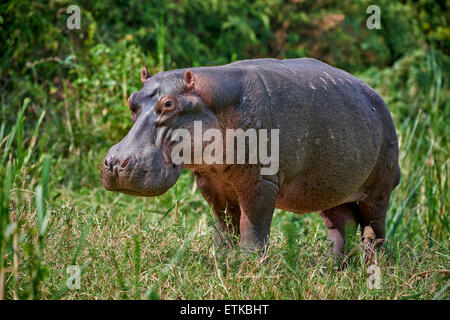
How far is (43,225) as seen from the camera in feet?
7.53

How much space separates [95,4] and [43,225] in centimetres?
482

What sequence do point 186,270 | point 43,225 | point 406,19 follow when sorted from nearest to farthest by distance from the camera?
point 43,225, point 186,270, point 406,19

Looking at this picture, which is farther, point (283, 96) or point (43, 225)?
point (283, 96)

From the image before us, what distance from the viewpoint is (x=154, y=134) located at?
2.73 metres

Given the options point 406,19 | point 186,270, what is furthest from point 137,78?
point 406,19

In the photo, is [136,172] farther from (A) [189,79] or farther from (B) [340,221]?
(B) [340,221]

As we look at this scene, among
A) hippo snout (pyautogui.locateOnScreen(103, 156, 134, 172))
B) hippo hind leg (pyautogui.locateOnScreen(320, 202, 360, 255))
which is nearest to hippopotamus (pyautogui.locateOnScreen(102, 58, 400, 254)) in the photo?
hippo snout (pyautogui.locateOnScreen(103, 156, 134, 172))

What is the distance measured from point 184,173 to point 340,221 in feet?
7.64

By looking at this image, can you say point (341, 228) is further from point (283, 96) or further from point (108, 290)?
point (108, 290)

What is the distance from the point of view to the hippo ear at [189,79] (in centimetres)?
278

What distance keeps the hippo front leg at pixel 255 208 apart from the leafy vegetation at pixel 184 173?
0.11 m

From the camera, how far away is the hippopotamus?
2723mm
